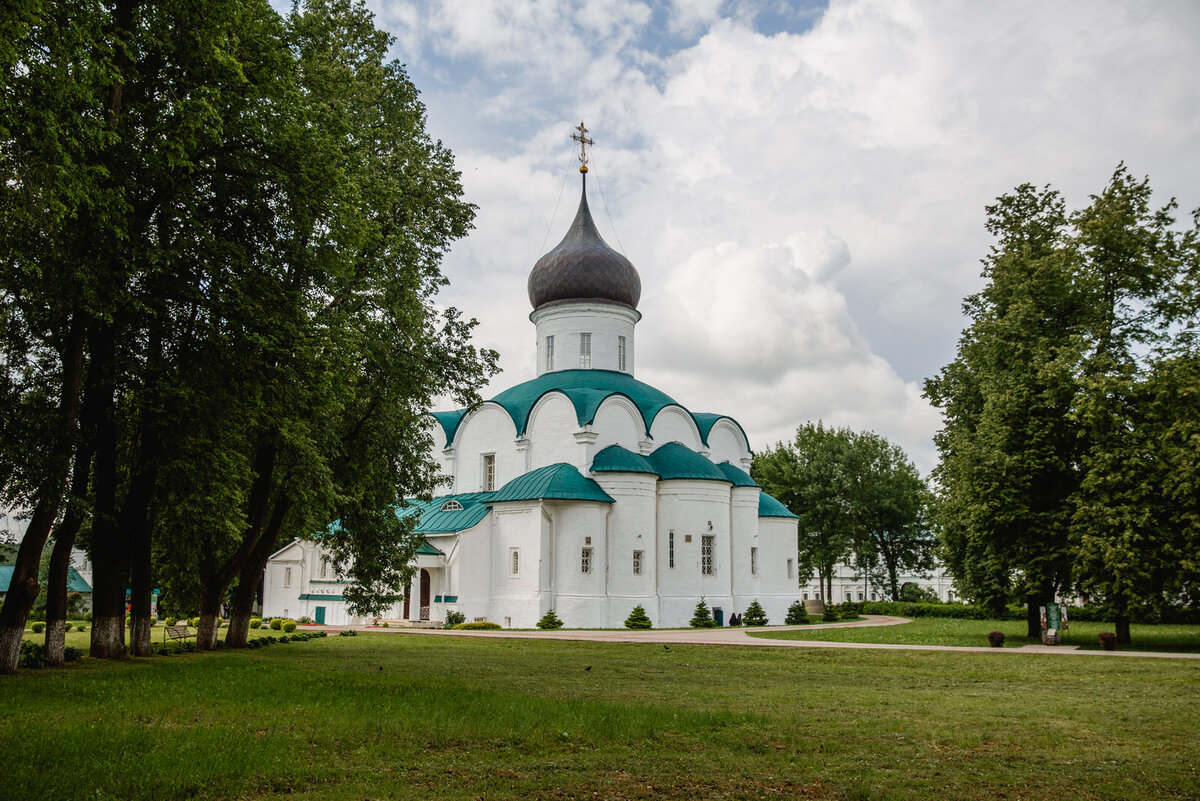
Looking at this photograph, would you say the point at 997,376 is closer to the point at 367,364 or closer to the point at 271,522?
the point at 367,364

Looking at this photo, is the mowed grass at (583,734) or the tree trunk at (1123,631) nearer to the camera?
the mowed grass at (583,734)

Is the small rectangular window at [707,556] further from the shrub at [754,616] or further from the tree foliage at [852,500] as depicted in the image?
the tree foliage at [852,500]


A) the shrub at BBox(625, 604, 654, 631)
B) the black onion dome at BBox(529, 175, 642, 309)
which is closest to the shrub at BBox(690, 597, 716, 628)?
the shrub at BBox(625, 604, 654, 631)

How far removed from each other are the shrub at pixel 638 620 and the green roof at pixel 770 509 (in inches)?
356

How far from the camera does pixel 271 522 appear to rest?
1969 cm

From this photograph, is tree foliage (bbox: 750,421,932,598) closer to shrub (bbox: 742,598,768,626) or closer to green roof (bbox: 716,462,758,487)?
green roof (bbox: 716,462,758,487)

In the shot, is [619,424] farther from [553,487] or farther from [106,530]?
[106,530]

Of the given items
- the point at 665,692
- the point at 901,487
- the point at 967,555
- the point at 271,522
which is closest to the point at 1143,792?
the point at 665,692

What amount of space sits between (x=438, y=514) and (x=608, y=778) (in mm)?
30498

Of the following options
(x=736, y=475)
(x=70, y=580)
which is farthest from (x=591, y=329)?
(x=70, y=580)

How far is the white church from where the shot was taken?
3303 cm

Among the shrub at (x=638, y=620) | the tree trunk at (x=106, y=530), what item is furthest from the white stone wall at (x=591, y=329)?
the tree trunk at (x=106, y=530)

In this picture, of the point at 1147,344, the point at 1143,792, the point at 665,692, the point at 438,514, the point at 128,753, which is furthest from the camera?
the point at 438,514

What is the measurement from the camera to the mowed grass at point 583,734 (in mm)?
6941
